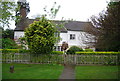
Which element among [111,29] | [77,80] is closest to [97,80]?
[77,80]

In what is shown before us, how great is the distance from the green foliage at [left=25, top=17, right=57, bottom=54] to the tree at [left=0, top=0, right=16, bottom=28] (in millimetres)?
1985

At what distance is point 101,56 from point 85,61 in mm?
1584

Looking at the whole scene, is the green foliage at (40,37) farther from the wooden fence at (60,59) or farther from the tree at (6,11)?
the tree at (6,11)

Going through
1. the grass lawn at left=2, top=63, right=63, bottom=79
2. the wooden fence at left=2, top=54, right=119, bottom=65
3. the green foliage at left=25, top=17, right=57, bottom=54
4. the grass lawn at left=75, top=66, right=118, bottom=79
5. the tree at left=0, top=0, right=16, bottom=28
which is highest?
the tree at left=0, top=0, right=16, bottom=28

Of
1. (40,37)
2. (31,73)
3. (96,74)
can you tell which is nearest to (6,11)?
(40,37)

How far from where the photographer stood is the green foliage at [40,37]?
1265 centimetres

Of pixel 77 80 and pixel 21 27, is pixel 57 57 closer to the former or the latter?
pixel 77 80

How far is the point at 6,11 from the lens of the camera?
11.6 m

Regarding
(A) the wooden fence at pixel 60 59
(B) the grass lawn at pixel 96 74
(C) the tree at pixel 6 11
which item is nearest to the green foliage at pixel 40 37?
(A) the wooden fence at pixel 60 59

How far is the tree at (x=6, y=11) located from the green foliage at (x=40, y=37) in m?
1.99

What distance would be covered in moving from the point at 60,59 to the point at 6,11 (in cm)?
629

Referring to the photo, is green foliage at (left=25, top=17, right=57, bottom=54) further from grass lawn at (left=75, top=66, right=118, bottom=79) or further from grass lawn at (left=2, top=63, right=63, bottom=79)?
grass lawn at (left=75, top=66, right=118, bottom=79)

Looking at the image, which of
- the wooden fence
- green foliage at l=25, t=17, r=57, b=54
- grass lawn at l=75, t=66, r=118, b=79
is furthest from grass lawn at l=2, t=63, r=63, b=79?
the wooden fence

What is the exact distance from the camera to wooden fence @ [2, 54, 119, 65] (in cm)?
1366
